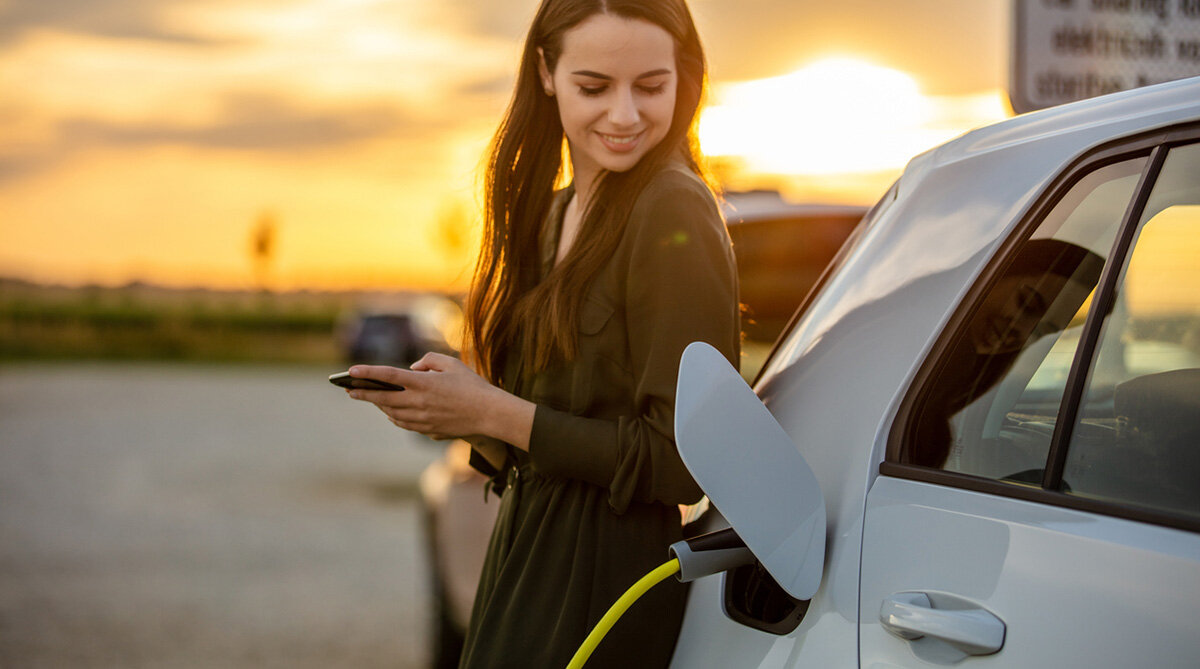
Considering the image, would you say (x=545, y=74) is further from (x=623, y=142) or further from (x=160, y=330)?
(x=160, y=330)

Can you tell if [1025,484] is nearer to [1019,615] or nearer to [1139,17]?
[1019,615]

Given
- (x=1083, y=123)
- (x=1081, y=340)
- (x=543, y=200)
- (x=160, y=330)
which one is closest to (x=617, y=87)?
(x=543, y=200)

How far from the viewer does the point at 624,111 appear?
176cm

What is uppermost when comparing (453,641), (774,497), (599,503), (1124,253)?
(1124,253)

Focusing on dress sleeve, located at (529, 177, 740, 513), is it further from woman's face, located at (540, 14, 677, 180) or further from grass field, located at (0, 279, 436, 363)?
grass field, located at (0, 279, 436, 363)

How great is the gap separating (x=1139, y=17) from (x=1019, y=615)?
352cm

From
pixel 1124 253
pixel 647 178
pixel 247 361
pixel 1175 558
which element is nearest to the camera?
pixel 1175 558

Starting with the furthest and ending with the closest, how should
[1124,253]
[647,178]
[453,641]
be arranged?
[453,641] < [647,178] < [1124,253]

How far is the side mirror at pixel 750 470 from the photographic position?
1291mm

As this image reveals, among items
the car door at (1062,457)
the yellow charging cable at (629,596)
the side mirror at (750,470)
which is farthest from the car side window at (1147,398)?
the yellow charging cable at (629,596)

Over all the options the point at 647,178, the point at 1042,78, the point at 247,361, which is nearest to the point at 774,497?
the point at 647,178

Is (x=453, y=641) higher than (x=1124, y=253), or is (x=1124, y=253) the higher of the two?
(x=1124, y=253)

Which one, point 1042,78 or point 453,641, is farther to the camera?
point 453,641

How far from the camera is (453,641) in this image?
4.60 metres
